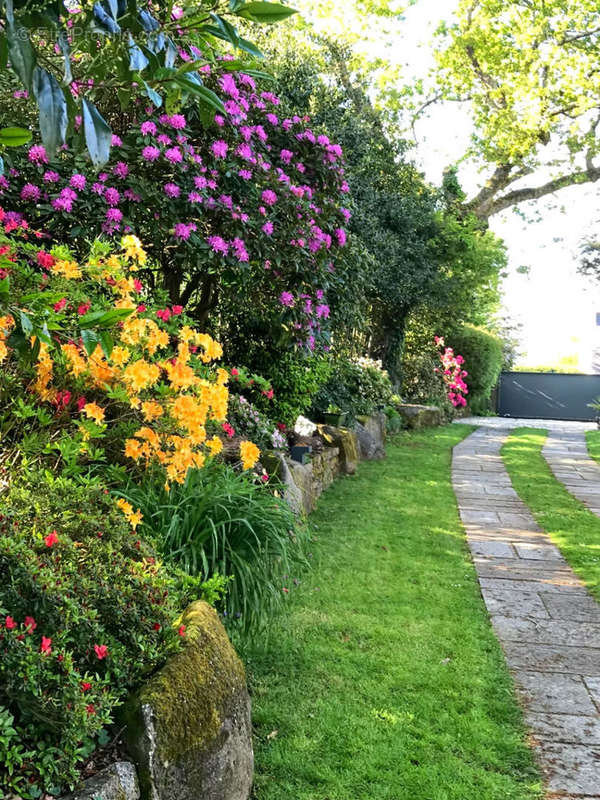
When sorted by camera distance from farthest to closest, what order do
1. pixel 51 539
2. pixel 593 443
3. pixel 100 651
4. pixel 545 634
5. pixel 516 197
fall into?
pixel 516 197
pixel 593 443
pixel 545 634
pixel 51 539
pixel 100 651

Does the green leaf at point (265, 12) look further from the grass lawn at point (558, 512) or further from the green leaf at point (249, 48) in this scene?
the grass lawn at point (558, 512)

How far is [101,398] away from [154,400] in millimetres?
286

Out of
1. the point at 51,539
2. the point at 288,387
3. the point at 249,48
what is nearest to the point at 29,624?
the point at 51,539

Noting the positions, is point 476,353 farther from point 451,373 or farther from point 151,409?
point 151,409

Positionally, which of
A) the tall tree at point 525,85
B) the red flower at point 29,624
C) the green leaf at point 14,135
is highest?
the tall tree at point 525,85

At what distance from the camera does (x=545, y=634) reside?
3750 mm

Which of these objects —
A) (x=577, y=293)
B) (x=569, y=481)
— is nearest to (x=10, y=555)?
(x=569, y=481)

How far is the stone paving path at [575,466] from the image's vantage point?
Answer: 7.66m

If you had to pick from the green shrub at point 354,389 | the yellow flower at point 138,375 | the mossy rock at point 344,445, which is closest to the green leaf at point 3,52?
the yellow flower at point 138,375

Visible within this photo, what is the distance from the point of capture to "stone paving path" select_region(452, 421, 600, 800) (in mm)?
2627

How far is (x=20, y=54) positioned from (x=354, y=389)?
876 centimetres

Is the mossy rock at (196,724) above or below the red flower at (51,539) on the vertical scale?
below

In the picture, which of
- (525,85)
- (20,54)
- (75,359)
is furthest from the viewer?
(525,85)

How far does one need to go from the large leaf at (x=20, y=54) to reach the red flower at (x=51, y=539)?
1434mm
